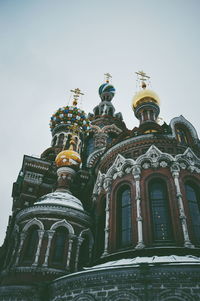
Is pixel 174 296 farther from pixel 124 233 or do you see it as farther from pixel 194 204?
pixel 194 204

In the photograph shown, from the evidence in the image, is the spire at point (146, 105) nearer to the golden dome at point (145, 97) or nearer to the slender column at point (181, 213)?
the golden dome at point (145, 97)

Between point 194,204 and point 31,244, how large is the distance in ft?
21.3

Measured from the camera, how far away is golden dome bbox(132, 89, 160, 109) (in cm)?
1711

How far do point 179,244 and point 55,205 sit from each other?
5.15 meters

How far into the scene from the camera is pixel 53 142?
72.9 ft

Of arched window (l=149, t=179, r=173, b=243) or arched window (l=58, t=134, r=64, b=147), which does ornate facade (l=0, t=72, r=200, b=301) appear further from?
arched window (l=58, t=134, r=64, b=147)

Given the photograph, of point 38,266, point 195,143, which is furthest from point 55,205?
point 195,143

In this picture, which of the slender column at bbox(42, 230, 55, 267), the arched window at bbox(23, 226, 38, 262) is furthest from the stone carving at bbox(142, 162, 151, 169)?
the arched window at bbox(23, 226, 38, 262)

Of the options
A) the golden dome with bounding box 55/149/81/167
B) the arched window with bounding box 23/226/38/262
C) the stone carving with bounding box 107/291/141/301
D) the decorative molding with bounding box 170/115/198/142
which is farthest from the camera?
the golden dome with bounding box 55/149/81/167

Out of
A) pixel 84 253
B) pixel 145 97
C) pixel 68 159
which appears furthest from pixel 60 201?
pixel 145 97

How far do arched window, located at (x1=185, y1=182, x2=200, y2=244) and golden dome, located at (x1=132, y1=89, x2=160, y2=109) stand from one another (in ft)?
26.1

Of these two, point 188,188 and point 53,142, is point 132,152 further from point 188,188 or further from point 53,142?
point 53,142

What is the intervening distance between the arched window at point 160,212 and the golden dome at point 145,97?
7957 mm

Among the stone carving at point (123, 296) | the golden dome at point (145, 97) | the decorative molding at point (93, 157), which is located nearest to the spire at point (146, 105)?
the golden dome at point (145, 97)
